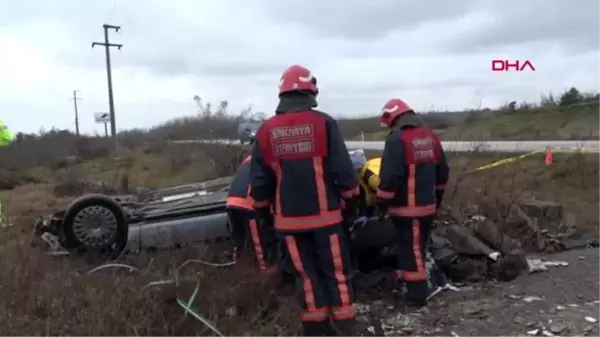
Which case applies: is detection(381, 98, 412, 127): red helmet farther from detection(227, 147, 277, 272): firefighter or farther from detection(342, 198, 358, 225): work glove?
detection(227, 147, 277, 272): firefighter

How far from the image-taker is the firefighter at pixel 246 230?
17.2ft

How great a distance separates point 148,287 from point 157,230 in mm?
1712

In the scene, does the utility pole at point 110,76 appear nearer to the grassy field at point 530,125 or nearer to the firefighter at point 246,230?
the grassy field at point 530,125

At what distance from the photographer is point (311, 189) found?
14.3ft

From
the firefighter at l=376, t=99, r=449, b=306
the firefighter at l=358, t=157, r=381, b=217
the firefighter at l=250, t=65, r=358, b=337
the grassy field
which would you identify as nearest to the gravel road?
the firefighter at l=376, t=99, r=449, b=306

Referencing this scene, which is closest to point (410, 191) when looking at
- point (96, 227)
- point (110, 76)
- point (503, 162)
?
point (96, 227)

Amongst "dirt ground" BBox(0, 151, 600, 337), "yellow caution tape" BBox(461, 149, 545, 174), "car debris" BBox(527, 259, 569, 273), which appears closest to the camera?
"dirt ground" BBox(0, 151, 600, 337)

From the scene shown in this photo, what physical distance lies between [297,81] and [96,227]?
2.50m

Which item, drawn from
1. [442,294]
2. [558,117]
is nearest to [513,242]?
[442,294]

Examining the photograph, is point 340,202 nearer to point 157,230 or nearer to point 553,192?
point 157,230

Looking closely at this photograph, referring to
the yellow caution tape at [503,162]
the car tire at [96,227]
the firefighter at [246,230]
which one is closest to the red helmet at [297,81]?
the firefighter at [246,230]

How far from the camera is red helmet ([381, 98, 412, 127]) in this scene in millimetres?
5515

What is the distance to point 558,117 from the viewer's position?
29203 millimetres

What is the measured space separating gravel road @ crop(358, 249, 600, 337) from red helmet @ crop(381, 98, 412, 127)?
1445mm
